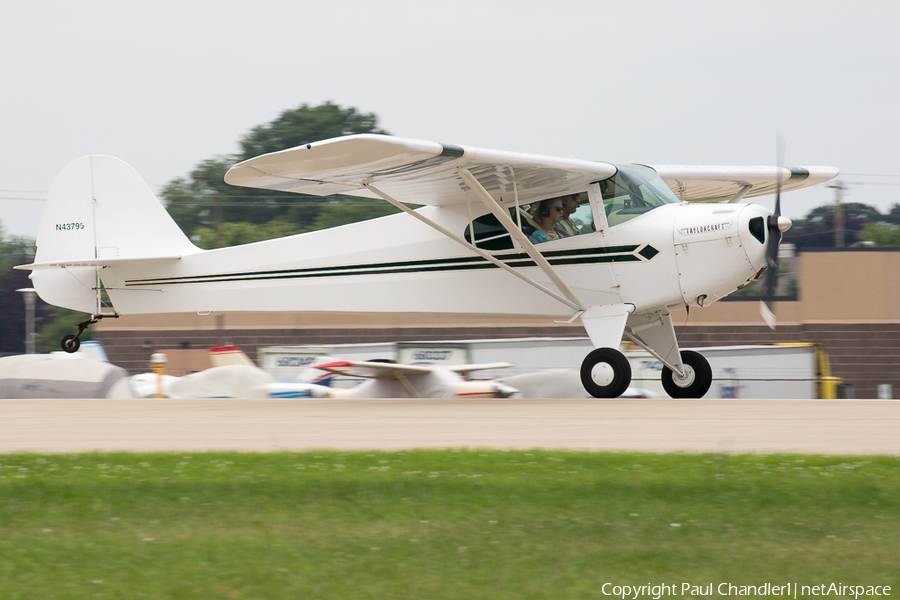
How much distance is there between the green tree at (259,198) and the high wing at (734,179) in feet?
151

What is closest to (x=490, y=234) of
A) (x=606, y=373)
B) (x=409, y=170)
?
(x=409, y=170)

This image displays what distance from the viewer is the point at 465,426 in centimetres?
936

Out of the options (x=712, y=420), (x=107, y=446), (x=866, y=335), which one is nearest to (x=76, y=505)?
(x=107, y=446)

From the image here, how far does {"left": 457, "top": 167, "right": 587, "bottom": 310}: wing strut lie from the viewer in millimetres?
12055

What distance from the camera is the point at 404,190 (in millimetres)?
13391

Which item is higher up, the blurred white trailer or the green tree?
the green tree

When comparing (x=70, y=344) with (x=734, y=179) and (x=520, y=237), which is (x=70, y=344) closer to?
(x=520, y=237)

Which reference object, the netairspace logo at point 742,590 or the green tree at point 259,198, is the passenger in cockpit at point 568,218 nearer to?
the netairspace logo at point 742,590

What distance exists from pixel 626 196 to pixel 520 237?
1558 millimetres

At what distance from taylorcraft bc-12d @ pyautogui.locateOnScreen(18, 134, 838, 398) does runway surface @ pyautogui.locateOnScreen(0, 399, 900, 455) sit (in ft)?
5.10

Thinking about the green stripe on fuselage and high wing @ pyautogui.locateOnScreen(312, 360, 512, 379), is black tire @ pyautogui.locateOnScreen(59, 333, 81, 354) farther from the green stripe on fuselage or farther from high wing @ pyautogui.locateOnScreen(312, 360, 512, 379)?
high wing @ pyautogui.locateOnScreen(312, 360, 512, 379)

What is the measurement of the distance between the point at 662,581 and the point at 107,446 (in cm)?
534

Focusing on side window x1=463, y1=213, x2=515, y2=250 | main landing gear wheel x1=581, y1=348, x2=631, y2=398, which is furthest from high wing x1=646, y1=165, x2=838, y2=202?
main landing gear wheel x1=581, y1=348, x2=631, y2=398

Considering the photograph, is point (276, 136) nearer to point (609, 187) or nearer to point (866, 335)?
point (866, 335)
